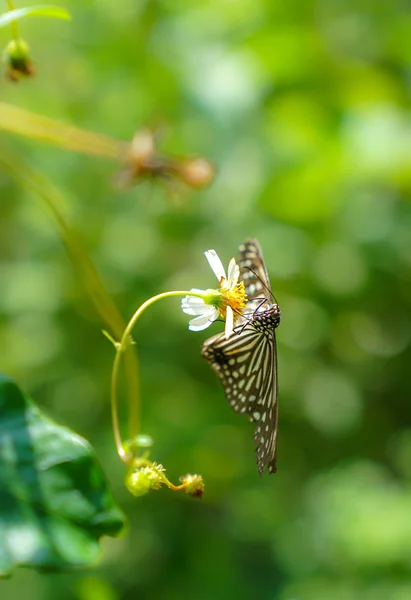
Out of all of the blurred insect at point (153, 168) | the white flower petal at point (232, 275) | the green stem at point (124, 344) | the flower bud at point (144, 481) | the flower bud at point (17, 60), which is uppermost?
the blurred insect at point (153, 168)

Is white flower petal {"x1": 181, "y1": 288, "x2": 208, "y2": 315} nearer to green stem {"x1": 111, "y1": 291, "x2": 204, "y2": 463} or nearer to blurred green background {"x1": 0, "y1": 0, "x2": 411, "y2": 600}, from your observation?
green stem {"x1": 111, "y1": 291, "x2": 204, "y2": 463}

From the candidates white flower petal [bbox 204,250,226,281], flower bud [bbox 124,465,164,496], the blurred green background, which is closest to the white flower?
white flower petal [bbox 204,250,226,281]

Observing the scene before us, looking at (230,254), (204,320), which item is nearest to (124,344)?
(204,320)

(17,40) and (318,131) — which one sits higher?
(318,131)

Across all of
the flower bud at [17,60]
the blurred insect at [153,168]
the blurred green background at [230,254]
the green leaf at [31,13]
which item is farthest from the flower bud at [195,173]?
the blurred green background at [230,254]

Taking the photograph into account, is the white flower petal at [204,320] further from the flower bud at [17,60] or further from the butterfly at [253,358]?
the flower bud at [17,60]

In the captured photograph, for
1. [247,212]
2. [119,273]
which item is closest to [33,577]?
[119,273]

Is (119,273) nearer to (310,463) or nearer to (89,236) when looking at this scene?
(89,236)
